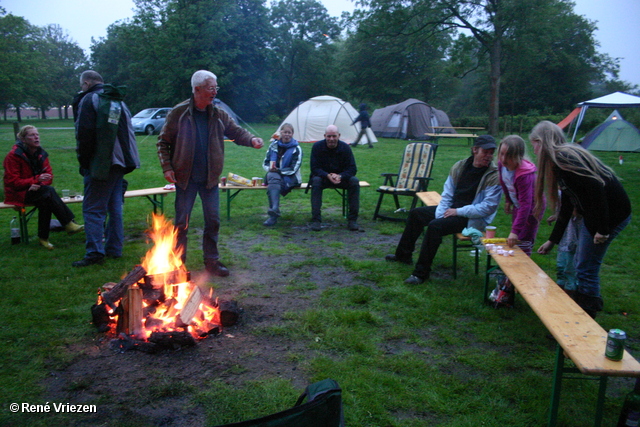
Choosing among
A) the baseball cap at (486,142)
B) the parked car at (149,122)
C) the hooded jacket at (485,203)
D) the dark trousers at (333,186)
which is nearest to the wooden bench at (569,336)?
the hooded jacket at (485,203)

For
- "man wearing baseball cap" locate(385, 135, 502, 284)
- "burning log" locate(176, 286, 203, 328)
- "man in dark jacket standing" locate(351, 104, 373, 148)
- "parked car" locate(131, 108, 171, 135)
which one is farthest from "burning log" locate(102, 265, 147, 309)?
"parked car" locate(131, 108, 171, 135)

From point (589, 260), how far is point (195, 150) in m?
3.30

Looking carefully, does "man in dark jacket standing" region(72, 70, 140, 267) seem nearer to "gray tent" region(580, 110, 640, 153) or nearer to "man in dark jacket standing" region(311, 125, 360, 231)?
"man in dark jacket standing" region(311, 125, 360, 231)

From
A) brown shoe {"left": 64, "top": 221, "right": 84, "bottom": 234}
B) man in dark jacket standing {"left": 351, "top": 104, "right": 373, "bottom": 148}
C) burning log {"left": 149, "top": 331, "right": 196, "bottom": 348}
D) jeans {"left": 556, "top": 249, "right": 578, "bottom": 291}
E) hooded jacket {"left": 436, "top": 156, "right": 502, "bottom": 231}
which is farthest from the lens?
man in dark jacket standing {"left": 351, "top": 104, "right": 373, "bottom": 148}

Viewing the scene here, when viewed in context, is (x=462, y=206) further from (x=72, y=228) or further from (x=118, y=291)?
(x=72, y=228)

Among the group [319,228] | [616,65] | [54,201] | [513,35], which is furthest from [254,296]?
[616,65]

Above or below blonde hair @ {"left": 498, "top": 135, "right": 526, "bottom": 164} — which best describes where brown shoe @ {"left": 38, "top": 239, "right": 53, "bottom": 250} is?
below

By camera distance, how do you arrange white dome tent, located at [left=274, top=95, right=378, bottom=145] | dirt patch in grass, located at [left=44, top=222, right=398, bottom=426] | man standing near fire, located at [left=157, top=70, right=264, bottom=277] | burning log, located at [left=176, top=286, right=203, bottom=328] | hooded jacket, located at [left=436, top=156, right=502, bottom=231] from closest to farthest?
dirt patch in grass, located at [left=44, top=222, right=398, bottom=426]
burning log, located at [left=176, top=286, right=203, bottom=328]
man standing near fire, located at [left=157, top=70, right=264, bottom=277]
hooded jacket, located at [left=436, top=156, right=502, bottom=231]
white dome tent, located at [left=274, top=95, right=378, bottom=145]

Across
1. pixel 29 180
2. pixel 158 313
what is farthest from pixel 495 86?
pixel 158 313

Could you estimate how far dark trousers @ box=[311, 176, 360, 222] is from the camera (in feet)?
22.0

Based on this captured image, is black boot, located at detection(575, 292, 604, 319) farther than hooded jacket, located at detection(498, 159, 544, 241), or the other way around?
hooded jacket, located at detection(498, 159, 544, 241)

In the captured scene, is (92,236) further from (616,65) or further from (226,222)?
(616,65)

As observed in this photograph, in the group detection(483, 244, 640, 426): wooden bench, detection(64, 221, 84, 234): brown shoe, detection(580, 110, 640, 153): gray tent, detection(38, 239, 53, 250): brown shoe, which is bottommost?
detection(38, 239, 53, 250): brown shoe

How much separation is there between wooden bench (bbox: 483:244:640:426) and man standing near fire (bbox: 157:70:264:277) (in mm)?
2712
